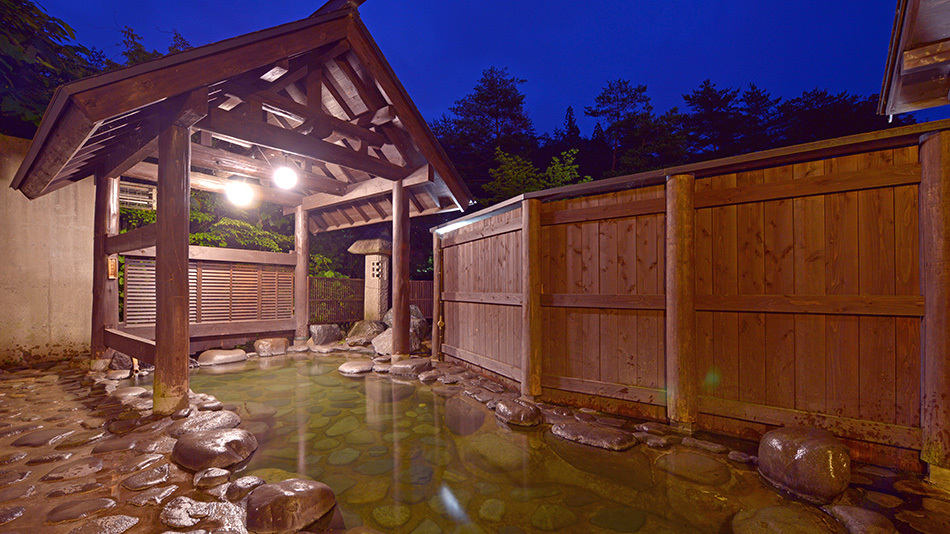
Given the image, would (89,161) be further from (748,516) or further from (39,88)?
(748,516)

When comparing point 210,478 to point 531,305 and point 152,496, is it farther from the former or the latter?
point 531,305

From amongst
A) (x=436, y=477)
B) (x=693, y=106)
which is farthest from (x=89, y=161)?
(x=693, y=106)

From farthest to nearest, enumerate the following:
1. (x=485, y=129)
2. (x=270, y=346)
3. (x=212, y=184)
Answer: (x=485, y=129), (x=270, y=346), (x=212, y=184)

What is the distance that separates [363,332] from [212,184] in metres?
5.33

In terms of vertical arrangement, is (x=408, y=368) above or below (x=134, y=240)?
below

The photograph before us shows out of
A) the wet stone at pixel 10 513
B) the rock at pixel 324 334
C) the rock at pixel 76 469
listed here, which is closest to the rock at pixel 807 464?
the wet stone at pixel 10 513

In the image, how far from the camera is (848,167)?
365 centimetres

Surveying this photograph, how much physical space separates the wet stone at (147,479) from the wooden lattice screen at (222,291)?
6.09 metres

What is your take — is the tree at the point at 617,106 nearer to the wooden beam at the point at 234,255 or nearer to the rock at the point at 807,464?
the wooden beam at the point at 234,255

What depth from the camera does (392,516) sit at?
9.31ft

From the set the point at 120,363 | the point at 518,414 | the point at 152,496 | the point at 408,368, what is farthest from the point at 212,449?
the point at 120,363

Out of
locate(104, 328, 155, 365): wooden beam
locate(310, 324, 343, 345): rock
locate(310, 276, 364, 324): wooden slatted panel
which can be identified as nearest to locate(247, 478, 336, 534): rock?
locate(104, 328, 155, 365): wooden beam

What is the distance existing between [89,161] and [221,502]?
7.06 metres

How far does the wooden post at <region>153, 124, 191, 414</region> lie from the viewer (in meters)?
4.69
